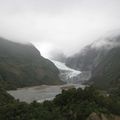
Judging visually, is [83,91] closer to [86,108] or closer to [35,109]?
[86,108]

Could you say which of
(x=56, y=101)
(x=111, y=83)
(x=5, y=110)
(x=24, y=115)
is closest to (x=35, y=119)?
(x=24, y=115)

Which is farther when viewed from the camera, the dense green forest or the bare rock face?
the bare rock face

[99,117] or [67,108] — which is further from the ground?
[67,108]

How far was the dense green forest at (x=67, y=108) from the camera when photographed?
2234 inches

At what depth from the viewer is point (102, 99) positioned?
65.9 meters

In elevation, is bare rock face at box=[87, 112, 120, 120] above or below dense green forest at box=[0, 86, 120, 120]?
below

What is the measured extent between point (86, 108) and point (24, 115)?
31.3 feet

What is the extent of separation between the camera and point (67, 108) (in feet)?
202

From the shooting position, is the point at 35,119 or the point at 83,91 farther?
the point at 83,91

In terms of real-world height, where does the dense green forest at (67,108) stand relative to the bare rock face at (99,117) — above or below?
above

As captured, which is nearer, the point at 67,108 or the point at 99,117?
the point at 99,117

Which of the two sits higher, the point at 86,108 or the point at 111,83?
the point at 111,83

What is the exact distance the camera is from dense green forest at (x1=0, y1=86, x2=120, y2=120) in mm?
56750

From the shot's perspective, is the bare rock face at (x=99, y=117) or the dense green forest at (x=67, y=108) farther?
the bare rock face at (x=99, y=117)
